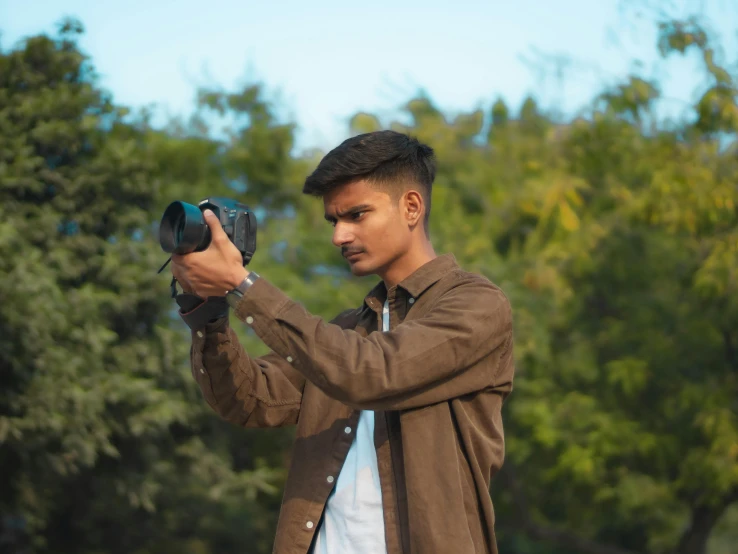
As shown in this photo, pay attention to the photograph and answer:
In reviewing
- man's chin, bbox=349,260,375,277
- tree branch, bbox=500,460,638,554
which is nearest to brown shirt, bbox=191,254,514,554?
man's chin, bbox=349,260,375,277

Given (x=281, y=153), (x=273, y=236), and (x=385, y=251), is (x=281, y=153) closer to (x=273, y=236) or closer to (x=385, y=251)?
(x=273, y=236)

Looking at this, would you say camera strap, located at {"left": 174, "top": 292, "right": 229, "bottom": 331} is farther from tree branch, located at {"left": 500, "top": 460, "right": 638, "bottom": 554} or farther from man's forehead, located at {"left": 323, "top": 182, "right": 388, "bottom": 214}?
tree branch, located at {"left": 500, "top": 460, "right": 638, "bottom": 554}

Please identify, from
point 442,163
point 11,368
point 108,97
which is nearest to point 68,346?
point 11,368

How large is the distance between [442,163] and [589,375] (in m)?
4.15

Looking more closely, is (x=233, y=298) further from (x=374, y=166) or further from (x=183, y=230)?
(x=374, y=166)

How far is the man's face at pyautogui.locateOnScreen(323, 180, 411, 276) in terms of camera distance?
2.74 meters

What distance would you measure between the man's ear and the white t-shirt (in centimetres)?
52

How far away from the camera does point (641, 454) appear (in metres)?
13.6

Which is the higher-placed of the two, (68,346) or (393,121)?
(393,121)

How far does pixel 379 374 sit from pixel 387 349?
2.7 inches

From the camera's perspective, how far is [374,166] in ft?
9.05

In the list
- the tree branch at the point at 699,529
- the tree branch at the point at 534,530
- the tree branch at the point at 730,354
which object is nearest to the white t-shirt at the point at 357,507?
→ the tree branch at the point at 730,354

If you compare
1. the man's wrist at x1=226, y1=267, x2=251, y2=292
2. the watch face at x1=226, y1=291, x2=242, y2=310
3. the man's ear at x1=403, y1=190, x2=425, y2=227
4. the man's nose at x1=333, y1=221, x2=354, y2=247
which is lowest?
the watch face at x1=226, y1=291, x2=242, y2=310

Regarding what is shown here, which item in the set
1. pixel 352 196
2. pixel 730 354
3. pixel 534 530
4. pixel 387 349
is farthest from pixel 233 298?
pixel 534 530
